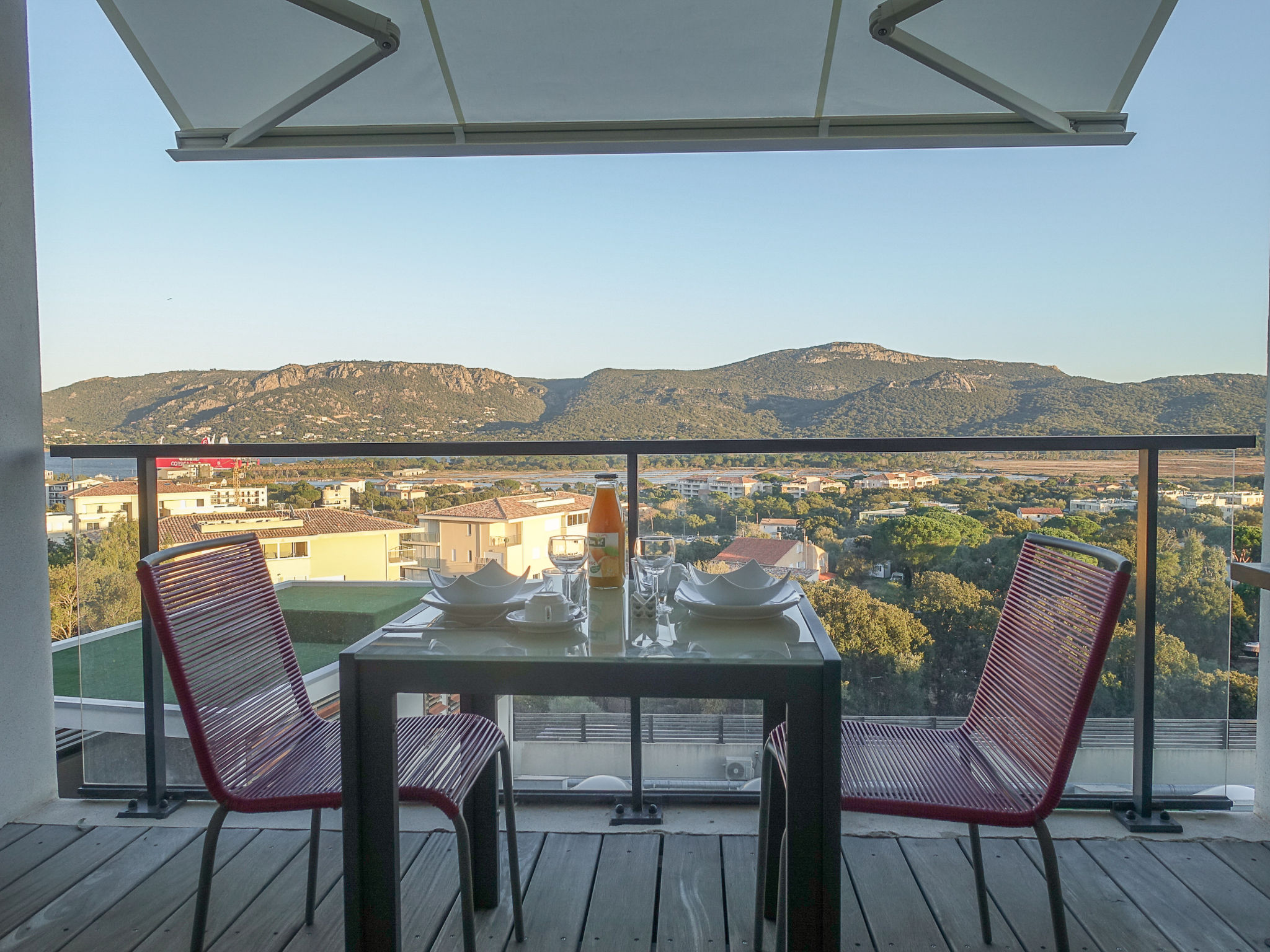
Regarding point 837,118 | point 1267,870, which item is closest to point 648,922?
point 1267,870

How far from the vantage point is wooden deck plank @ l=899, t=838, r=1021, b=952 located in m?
1.53

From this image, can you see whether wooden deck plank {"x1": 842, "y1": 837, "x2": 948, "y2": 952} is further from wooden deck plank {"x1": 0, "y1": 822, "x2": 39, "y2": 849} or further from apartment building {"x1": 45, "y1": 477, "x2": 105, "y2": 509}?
apartment building {"x1": 45, "y1": 477, "x2": 105, "y2": 509}

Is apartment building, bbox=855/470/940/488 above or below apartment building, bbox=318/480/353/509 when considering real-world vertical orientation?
above

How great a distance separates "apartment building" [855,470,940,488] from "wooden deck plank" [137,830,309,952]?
1.84 metres

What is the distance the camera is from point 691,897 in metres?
1.69

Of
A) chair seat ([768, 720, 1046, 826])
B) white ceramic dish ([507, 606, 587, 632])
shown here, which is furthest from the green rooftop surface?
chair seat ([768, 720, 1046, 826])

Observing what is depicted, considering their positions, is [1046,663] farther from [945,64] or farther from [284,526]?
[284,526]

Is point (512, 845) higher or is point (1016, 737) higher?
point (1016, 737)

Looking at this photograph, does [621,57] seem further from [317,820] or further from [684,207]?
[684,207]

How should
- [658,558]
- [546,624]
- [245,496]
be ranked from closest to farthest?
[546,624]
[658,558]
[245,496]

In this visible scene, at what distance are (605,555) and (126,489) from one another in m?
1.63

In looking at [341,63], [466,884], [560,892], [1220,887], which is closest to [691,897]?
[560,892]

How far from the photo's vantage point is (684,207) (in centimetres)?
1132

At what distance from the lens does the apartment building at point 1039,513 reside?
199 cm
